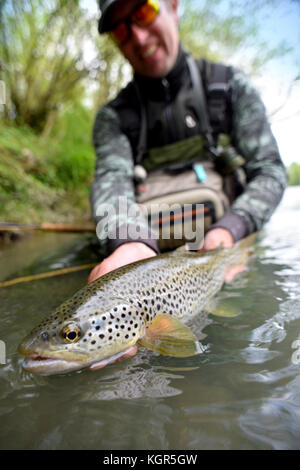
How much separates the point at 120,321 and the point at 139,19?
9.14 ft

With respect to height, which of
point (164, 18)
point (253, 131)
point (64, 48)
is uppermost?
point (64, 48)

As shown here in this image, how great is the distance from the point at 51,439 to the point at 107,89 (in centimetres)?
1165

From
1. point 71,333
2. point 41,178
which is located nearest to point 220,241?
point 71,333

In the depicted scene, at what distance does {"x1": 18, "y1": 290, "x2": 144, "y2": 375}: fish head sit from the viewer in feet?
3.64

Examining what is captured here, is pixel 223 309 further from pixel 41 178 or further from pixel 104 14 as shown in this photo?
pixel 41 178

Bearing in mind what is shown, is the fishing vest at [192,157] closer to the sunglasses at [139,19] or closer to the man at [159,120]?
the man at [159,120]

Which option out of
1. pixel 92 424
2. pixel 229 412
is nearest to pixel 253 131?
pixel 229 412

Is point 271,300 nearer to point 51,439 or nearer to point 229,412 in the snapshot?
point 229,412

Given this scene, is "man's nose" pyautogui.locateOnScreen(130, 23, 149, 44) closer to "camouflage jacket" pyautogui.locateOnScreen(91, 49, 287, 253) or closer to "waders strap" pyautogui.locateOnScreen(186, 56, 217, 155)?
"camouflage jacket" pyautogui.locateOnScreen(91, 49, 287, 253)

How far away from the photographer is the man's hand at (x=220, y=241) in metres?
2.30

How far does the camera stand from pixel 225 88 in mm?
2961

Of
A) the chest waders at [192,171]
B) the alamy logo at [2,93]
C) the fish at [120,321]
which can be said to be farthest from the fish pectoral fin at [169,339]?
the alamy logo at [2,93]

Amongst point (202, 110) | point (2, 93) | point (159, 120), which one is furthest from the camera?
point (2, 93)

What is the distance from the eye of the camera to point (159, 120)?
122 inches
